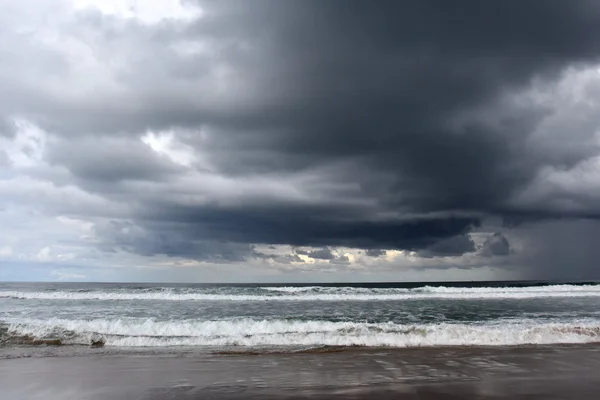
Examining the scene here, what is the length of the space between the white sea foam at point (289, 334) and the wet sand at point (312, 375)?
1768 millimetres

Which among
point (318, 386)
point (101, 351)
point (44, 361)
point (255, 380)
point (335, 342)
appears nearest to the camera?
point (318, 386)

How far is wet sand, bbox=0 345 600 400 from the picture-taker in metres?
7.64

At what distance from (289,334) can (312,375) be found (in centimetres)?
586

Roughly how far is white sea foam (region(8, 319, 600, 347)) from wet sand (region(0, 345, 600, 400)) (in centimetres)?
177

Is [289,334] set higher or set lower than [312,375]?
lower

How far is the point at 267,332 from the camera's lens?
15969 mm

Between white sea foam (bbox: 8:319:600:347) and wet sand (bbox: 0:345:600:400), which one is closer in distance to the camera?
wet sand (bbox: 0:345:600:400)

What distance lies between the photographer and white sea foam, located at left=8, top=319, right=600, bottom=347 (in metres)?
14.1

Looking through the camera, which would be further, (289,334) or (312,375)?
(289,334)

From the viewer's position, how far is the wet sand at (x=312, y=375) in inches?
301

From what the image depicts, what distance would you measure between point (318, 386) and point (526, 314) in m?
18.5

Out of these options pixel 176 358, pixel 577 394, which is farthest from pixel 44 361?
pixel 577 394

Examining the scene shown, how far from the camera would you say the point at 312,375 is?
9031 mm

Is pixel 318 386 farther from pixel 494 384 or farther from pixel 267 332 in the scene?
pixel 267 332
